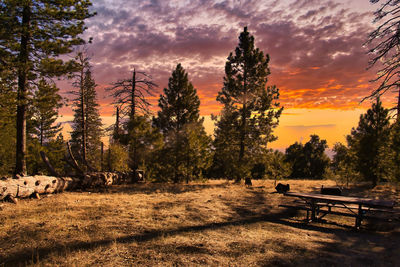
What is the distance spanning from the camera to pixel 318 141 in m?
53.5

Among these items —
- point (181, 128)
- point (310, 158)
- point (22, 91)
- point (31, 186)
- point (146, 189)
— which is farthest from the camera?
point (310, 158)

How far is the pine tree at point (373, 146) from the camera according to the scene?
840 inches

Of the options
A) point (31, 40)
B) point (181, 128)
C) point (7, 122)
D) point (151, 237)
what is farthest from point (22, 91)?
point (181, 128)

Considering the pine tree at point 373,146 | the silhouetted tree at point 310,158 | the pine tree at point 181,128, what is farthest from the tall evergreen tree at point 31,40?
the silhouetted tree at point 310,158

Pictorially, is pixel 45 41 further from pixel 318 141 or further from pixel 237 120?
pixel 318 141

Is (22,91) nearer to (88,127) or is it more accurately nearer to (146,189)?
(146,189)

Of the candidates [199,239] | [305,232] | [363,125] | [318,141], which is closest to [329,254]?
[305,232]

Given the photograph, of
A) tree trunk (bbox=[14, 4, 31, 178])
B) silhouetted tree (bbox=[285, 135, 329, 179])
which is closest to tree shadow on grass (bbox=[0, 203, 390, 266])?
tree trunk (bbox=[14, 4, 31, 178])

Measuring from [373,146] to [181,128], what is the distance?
64.1 feet

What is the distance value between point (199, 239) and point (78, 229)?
3622 mm

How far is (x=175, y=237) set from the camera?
6.49 m

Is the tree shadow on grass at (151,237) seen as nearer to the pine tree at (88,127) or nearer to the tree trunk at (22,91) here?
the tree trunk at (22,91)

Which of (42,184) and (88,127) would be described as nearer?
(42,184)

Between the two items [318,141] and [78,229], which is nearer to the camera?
[78,229]
